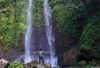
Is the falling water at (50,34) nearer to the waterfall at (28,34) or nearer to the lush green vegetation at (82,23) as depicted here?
the lush green vegetation at (82,23)

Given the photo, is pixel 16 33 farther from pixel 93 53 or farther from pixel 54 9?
pixel 93 53

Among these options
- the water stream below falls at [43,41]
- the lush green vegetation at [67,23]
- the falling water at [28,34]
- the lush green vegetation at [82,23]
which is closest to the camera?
the lush green vegetation at [82,23]

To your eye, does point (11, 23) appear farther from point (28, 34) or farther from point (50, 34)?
point (50, 34)

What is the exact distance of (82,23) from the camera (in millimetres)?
19359

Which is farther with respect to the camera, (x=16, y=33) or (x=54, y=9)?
(x=54, y=9)

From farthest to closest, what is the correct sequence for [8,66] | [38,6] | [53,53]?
[38,6], [53,53], [8,66]

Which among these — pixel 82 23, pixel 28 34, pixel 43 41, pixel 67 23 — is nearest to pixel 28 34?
pixel 28 34

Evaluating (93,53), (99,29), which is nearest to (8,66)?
(93,53)

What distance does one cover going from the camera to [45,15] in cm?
2258

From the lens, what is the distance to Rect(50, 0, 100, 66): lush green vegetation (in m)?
16.6

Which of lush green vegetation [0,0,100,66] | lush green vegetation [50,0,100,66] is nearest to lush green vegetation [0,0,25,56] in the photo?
lush green vegetation [0,0,100,66]

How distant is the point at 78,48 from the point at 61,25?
140 inches

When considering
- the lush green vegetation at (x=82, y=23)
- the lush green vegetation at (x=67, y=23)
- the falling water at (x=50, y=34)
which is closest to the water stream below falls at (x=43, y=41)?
the falling water at (x=50, y=34)

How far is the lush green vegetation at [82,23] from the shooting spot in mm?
16594
